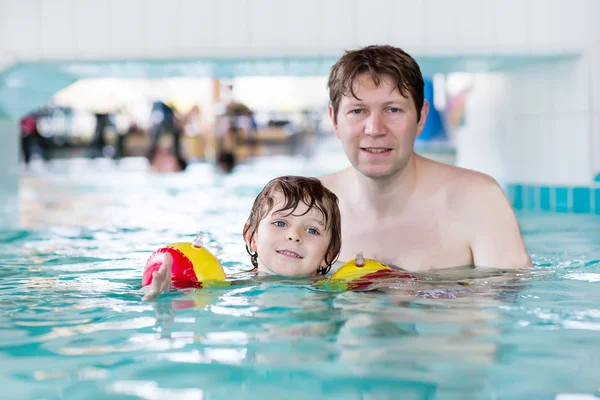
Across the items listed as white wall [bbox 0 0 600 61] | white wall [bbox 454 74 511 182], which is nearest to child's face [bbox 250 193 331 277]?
white wall [bbox 0 0 600 61]

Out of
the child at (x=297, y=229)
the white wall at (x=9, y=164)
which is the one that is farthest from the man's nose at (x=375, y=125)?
the white wall at (x=9, y=164)

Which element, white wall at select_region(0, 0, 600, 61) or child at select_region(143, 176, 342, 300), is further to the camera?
white wall at select_region(0, 0, 600, 61)

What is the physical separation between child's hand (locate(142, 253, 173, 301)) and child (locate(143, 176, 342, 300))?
0.40m

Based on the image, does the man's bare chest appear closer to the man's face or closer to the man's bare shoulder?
the man's bare shoulder

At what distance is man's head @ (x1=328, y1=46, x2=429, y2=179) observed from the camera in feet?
9.19

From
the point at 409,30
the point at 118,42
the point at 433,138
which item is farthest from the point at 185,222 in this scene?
the point at 433,138

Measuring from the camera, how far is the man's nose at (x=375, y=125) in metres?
2.76

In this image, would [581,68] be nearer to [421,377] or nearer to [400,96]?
[400,96]

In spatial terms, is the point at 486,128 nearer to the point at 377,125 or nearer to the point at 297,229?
the point at 377,125

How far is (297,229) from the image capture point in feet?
8.69

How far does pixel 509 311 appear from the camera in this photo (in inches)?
88.3

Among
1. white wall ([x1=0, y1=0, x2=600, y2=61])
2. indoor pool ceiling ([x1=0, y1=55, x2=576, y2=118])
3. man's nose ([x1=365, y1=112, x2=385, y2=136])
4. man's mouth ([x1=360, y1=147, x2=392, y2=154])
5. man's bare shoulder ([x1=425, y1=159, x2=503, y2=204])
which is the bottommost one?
man's bare shoulder ([x1=425, y1=159, x2=503, y2=204])

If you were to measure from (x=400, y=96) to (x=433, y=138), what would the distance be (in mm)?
9216

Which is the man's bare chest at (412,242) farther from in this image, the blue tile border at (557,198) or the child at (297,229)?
the blue tile border at (557,198)
